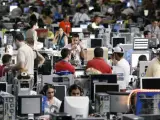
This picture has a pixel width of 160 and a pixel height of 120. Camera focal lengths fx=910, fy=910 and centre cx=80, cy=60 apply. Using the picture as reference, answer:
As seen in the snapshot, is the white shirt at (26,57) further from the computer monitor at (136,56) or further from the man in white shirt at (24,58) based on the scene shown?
the computer monitor at (136,56)

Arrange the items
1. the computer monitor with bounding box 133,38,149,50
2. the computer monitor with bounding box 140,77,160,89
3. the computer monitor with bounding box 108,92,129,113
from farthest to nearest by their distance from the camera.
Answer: the computer monitor with bounding box 133,38,149,50, the computer monitor with bounding box 140,77,160,89, the computer monitor with bounding box 108,92,129,113

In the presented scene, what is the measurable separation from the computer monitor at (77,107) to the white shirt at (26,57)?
4.39 m

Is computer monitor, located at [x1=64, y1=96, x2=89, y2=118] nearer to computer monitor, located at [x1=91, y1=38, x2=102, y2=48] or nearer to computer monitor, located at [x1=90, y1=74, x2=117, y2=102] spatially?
computer monitor, located at [x1=90, y1=74, x2=117, y2=102]

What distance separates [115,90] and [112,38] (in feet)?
29.1

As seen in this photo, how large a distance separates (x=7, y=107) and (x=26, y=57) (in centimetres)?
434

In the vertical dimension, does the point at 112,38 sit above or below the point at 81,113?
above

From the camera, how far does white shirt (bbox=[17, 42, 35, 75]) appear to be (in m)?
15.7

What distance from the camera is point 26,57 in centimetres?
1581

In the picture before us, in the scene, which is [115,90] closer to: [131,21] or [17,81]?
[17,81]

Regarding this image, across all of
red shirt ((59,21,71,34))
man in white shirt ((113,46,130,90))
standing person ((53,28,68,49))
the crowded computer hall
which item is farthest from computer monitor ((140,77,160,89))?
red shirt ((59,21,71,34))

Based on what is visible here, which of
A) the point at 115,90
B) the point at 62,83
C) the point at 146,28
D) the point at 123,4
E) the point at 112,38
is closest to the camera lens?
the point at 115,90

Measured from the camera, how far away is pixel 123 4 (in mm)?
35625

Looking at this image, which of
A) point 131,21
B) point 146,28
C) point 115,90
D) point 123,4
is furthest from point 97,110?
point 123,4

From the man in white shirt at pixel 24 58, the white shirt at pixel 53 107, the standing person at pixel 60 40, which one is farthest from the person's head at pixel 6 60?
the standing person at pixel 60 40
